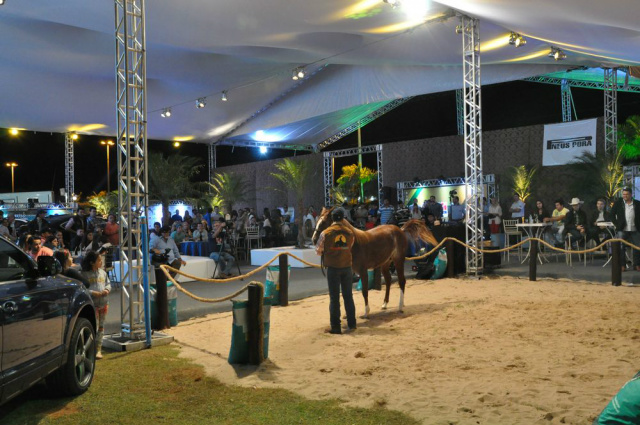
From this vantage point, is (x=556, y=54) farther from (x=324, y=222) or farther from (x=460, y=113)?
(x=460, y=113)

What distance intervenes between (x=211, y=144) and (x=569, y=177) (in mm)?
15657

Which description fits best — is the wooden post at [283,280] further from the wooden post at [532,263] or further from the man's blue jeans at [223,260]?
the wooden post at [532,263]

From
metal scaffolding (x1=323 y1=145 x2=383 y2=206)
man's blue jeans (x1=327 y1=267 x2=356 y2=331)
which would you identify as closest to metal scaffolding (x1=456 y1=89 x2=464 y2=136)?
metal scaffolding (x1=323 y1=145 x2=383 y2=206)

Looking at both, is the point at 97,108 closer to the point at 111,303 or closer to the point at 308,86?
the point at 308,86

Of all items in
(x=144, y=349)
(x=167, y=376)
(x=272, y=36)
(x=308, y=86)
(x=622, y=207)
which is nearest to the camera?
(x=167, y=376)

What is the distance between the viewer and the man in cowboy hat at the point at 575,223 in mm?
13570

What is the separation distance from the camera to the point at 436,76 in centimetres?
1808

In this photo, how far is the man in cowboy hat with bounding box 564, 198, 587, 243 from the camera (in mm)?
13570

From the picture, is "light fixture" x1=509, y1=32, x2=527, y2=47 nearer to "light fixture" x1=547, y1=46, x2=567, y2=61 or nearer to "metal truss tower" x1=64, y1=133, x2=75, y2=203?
"light fixture" x1=547, y1=46, x2=567, y2=61

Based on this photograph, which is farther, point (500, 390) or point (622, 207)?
point (622, 207)

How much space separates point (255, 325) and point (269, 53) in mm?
10197

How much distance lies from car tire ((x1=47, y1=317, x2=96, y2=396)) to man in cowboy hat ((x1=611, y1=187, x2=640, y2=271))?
34.1 ft

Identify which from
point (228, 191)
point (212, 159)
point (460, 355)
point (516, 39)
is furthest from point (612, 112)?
point (212, 159)

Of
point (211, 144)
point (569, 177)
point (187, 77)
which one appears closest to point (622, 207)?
point (569, 177)
